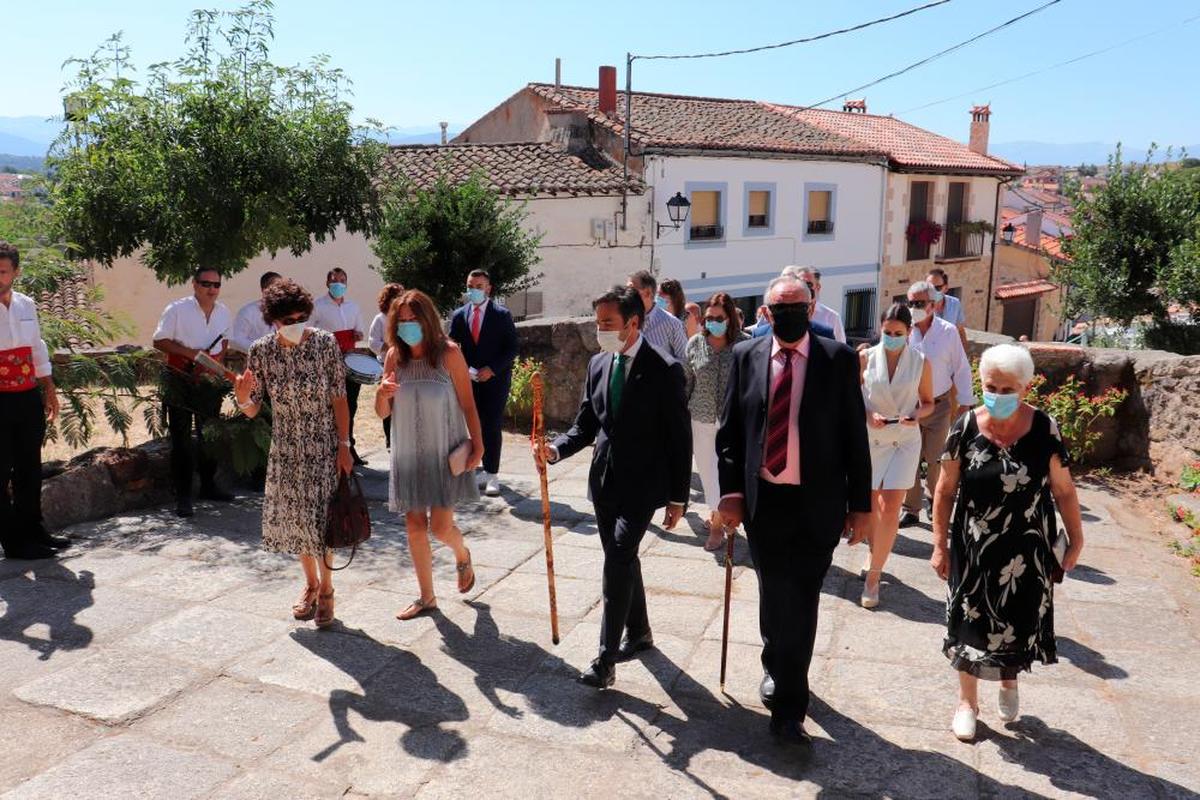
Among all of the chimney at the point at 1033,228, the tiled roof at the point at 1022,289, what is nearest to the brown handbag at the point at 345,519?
the tiled roof at the point at 1022,289

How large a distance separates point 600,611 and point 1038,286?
33.7m

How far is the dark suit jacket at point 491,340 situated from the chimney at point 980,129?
96.7 ft

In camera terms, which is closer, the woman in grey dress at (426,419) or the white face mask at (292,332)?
the white face mask at (292,332)

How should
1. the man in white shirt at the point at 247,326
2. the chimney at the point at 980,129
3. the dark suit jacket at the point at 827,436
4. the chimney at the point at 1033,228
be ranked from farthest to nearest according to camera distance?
the chimney at the point at 1033,228, the chimney at the point at 980,129, the man in white shirt at the point at 247,326, the dark suit jacket at the point at 827,436

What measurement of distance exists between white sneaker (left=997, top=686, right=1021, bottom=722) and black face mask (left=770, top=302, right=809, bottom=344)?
1.65m

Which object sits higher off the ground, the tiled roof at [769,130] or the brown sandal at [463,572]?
the tiled roof at [769,130]

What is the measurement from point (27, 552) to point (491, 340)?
3.30 m

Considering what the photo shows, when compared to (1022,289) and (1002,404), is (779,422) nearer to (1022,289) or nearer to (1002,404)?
(1002,404)

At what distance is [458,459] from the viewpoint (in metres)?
Answer: 4.81

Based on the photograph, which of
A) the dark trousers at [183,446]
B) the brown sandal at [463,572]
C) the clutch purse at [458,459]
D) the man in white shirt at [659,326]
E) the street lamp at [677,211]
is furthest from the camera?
the street lamp at [677,211]

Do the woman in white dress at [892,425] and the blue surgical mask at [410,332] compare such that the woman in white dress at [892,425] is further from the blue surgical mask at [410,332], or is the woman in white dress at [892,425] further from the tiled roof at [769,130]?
the tiled roof at [769,130]

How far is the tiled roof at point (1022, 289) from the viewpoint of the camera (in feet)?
109

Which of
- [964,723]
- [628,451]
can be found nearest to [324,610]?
[628,451]

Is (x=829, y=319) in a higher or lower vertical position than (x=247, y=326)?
higher
